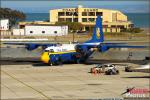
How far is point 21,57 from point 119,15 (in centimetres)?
11965

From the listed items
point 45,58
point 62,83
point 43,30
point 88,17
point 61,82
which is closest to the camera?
point 62,83

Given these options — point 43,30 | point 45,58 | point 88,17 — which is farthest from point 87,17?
point 45,58

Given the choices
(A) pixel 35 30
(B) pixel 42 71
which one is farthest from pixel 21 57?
(A) pixel 35 30

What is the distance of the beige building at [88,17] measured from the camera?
171875 millimetres

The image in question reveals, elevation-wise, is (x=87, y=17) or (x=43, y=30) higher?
(x=87, y=17)

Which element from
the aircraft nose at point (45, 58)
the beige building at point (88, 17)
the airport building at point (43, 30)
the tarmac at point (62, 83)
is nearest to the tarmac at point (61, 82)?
the tarmac at point (62, 83)

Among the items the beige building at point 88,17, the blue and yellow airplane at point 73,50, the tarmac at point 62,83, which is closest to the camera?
the tarmac at point 62,83

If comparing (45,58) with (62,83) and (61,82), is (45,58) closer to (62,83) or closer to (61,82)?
(61,82)

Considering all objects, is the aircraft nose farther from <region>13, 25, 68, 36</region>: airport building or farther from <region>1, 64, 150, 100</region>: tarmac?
<region>13, 25, 68, 36</region>: airport building

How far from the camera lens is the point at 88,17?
590 ft

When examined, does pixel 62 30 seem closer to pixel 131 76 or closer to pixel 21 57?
pixel 21 57

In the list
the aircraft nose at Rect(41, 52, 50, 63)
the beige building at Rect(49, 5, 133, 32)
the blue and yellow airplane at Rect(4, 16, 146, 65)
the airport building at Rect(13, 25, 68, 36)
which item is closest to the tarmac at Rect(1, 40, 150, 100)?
the aircraft nose at Rect(41, 52, 50, 63)

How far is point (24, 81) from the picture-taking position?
4781 centimetres

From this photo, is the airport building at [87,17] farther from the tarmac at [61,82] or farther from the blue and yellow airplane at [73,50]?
the tarmac at [61,82]
